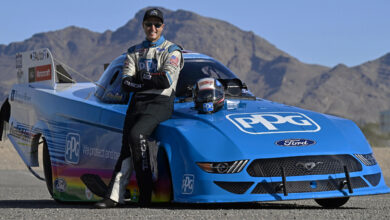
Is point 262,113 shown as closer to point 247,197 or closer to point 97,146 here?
point 247,197

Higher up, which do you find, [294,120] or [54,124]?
[294,120]

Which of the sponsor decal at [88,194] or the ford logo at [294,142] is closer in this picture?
the ford logo at [294,142]

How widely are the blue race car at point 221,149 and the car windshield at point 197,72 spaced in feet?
0.04

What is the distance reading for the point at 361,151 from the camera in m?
6.64

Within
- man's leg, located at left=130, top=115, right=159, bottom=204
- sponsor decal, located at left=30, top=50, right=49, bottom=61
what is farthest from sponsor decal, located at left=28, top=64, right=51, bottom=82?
man's leg, located at left=130, top=115, right=159, bottom=204

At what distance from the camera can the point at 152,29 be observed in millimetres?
7102

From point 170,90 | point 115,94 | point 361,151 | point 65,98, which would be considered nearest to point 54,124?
point 65,98

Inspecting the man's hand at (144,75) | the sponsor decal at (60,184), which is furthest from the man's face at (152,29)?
the sponsor decal at (60,184)

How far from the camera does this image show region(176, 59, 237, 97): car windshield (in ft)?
24.9

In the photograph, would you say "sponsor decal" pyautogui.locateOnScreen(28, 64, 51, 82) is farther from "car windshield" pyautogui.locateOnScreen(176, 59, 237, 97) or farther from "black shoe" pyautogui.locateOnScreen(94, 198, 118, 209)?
"black shoe" pyautogui.locateOnScreen(94, 198, 118, 209)

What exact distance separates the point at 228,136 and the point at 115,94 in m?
2.01

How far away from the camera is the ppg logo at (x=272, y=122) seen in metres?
6.50

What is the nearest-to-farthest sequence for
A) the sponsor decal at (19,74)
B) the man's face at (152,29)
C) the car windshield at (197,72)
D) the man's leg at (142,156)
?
the man's leg at (142,156) → the man's face at (152,29) → the car windshield at (197,72) → the sponsor decal at (19,74)

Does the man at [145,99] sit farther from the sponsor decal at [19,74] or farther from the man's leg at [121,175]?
the sponsor decal at [19,74]
